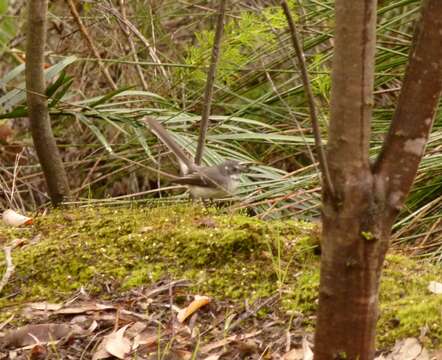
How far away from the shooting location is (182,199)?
455cm

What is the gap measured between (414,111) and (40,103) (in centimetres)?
264

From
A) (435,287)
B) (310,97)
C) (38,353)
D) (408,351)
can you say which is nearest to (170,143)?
(435,287)

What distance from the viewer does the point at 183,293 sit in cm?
307

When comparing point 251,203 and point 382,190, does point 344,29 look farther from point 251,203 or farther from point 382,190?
point 251,203

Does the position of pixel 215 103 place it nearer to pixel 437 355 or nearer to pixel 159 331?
pixel 159 331

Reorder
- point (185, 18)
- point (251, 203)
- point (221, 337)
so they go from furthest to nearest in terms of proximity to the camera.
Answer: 1. point (185, 18)
2. point (251, 203)
3. point (221, 337)

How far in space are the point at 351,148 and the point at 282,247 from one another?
1.23 m

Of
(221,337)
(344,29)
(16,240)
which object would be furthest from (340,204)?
(16,240)

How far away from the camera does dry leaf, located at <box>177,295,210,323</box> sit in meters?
2.91

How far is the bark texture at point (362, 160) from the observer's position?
2053mm

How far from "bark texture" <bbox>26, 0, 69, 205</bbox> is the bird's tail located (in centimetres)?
58

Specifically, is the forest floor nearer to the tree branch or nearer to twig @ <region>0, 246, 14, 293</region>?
twig @ <region>0, 246, 14, 293</region>

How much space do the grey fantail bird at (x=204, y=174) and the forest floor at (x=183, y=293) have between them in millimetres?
728

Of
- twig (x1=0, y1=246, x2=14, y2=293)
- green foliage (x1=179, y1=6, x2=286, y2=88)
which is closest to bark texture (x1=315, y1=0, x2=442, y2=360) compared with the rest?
twig (x1=0, y1=246, x2=14, y2=293)
